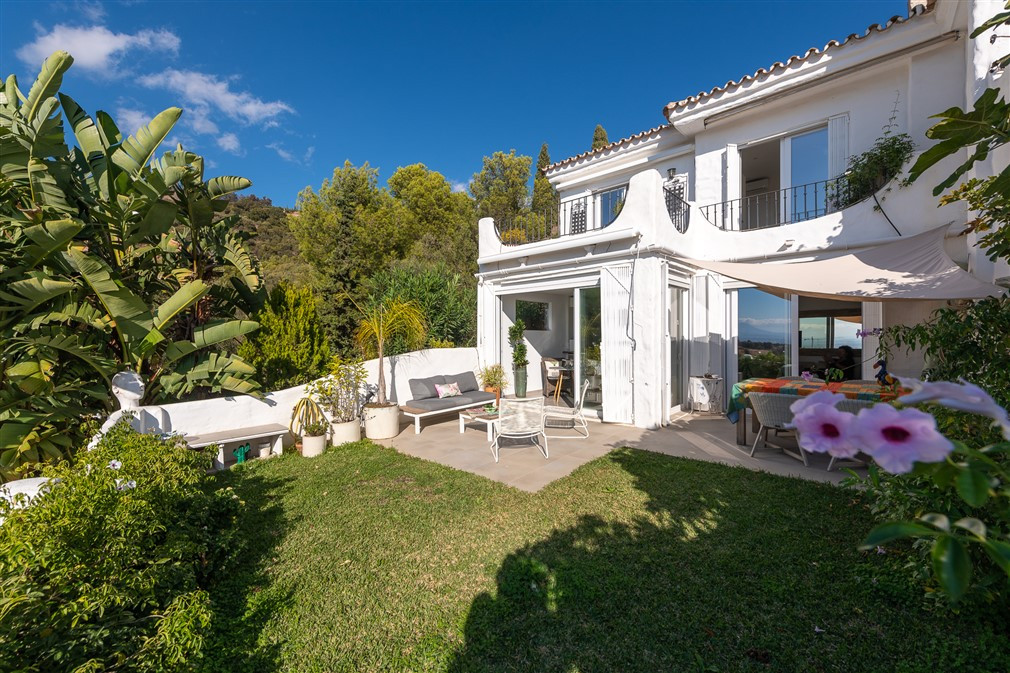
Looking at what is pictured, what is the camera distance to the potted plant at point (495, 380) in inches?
472

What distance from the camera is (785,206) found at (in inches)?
410

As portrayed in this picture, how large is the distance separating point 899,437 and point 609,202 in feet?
48.0

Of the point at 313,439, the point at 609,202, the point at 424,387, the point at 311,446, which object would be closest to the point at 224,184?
the point at 313,439

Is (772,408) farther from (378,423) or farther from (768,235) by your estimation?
(378,423)

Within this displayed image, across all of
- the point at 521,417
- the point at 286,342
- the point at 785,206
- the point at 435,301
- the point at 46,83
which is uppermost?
the point at 46,83

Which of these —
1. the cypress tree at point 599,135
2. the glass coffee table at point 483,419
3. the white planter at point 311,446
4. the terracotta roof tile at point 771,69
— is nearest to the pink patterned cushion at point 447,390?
the glass coffee table at point 483,419

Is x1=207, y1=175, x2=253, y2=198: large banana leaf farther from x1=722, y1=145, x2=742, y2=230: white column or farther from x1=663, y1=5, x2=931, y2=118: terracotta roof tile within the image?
x1=722, y1=145, x2=742, y2=230: white column

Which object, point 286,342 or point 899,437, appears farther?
point 286,342

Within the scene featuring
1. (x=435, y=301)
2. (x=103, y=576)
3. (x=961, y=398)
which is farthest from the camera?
(x=435, y=301)

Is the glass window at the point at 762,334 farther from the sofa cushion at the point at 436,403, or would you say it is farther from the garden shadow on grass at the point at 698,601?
the sofa cushion at the point at 436,403

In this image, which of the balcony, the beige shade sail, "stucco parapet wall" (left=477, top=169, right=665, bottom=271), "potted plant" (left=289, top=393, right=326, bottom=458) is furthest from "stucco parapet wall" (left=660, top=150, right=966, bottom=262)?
"potted plant" (left=289, top=393, right=326, bottom=458)

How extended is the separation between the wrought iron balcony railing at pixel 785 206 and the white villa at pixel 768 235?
0.12 ft

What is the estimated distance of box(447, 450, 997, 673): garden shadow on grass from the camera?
2934mm

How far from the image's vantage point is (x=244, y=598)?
368 centimetres
